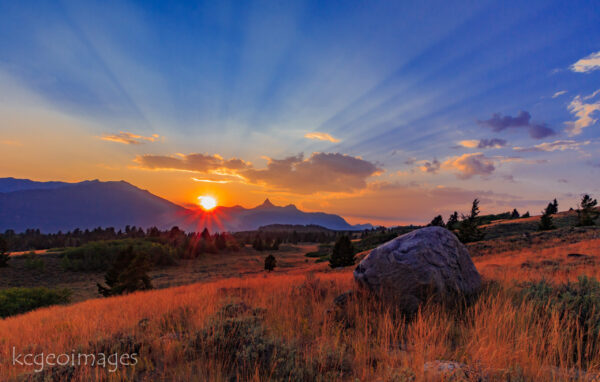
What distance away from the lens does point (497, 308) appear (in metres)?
4.85

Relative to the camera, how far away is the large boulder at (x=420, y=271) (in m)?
5.54

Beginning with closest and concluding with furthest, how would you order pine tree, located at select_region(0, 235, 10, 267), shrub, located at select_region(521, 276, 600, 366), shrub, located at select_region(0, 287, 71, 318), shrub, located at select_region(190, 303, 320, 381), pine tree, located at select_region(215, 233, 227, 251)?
shrub, located at select_region(190, 303, 320, 381) < shrub, located at select_region(521, 276, 600, 366) < shrub, located at select_region(0, 287, 71, 318) < pine tree, located at select_region(0, 235, 10, 267) < pine tree, located at select_region(215, 233, 227, 251)

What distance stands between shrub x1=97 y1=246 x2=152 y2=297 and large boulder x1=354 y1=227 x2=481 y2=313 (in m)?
29.1

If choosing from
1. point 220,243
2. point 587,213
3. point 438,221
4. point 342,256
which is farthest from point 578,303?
point 220,243

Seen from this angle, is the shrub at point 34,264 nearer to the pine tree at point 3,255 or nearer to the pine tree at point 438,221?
the pine tree at point 3,255

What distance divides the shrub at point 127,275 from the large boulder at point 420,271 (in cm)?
2913

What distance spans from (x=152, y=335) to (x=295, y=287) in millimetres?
4400

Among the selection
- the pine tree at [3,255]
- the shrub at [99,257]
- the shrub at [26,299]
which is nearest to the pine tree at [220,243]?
the shrub at [99,257]

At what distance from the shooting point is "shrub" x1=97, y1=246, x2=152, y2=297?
90.0 feet

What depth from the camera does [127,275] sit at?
27703mm

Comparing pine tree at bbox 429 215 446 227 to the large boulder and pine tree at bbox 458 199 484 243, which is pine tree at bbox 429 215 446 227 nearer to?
pine tree at bbox 458 199 484 243

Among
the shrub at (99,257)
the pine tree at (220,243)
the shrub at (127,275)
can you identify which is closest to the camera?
the shrub at (127,275)

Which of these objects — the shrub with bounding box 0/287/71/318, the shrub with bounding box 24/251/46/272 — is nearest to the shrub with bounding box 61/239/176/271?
the shrub with bounding box 24/251/46/272

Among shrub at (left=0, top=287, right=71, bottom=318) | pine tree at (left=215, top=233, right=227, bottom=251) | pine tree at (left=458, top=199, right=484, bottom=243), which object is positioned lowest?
pine tree at (left=215, top=233, right=227, bottom=251)
